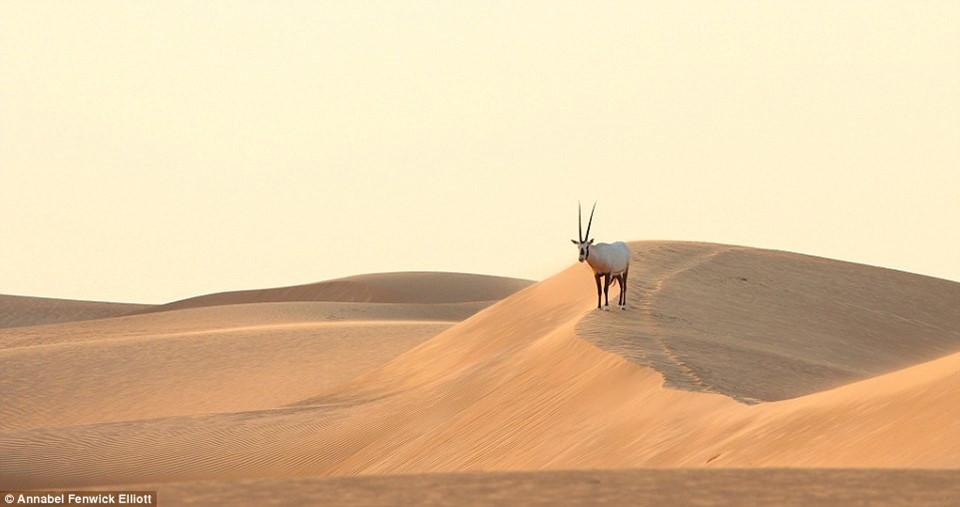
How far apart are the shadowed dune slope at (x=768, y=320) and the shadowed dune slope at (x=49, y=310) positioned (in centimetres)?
5096

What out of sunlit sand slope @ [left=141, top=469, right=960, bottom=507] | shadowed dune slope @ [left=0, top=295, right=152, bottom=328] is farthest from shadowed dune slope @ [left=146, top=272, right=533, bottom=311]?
sunlit sand slope @ [left=141, top=469, right=960, bottom=507]

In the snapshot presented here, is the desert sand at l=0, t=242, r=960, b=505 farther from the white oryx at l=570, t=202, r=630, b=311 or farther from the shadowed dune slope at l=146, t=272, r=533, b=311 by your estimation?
the shadowed dune slope at l=146, t=272, r=533, b=311

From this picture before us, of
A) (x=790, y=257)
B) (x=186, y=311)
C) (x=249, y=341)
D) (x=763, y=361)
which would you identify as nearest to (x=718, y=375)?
(x=763, y=361)

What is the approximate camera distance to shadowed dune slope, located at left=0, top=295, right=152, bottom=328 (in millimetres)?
75375

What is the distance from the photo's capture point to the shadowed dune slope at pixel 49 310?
2968 inches

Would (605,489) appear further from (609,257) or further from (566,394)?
(609,257)

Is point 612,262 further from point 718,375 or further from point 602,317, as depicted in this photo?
point 718,375

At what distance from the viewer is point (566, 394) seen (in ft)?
63.9

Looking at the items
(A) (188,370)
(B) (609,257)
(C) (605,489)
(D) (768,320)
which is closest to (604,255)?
(B) (609,257)

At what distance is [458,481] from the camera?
10.3 metres

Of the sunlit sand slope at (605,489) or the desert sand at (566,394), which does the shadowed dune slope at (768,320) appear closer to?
the desert sand at (566,394)

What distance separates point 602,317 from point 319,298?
6623 centimetres

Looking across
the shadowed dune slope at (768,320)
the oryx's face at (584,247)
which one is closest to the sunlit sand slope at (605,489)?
the shadowed dune slope at (768,320)

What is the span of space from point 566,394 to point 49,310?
63.6 meters
